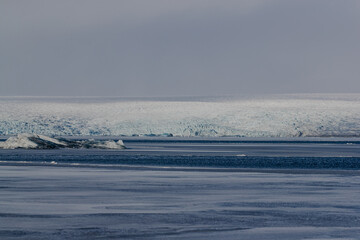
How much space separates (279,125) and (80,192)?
133 m

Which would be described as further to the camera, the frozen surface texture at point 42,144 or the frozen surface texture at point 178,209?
the frozen surface texture at point 42,144

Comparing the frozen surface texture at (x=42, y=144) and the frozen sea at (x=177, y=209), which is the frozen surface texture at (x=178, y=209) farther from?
the frozen surface texture at (x=42, y=144)

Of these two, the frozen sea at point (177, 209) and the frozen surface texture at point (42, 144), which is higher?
the frozen sea at point (177, 209)

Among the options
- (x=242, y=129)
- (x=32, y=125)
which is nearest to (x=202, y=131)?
(x=242, y=129)

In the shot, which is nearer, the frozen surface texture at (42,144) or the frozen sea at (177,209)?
the frozen sea at (177,209)

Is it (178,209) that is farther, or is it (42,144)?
(42,144)

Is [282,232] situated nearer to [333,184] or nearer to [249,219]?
[249,219]

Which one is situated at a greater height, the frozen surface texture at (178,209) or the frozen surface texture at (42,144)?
the frozen surface texture at (178,209)

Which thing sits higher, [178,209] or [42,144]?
[178,209]

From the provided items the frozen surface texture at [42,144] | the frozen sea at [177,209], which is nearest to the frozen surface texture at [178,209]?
the frozen sea at [177,209]

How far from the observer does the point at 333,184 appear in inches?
645

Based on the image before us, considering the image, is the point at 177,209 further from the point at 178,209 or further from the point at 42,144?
the point at 42,144

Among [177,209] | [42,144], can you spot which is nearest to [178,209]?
[177,209]

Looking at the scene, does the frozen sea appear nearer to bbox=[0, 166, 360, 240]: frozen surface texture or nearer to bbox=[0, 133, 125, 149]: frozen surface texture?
bbox=[0, 166, 360, 240]: frozen surface texture
